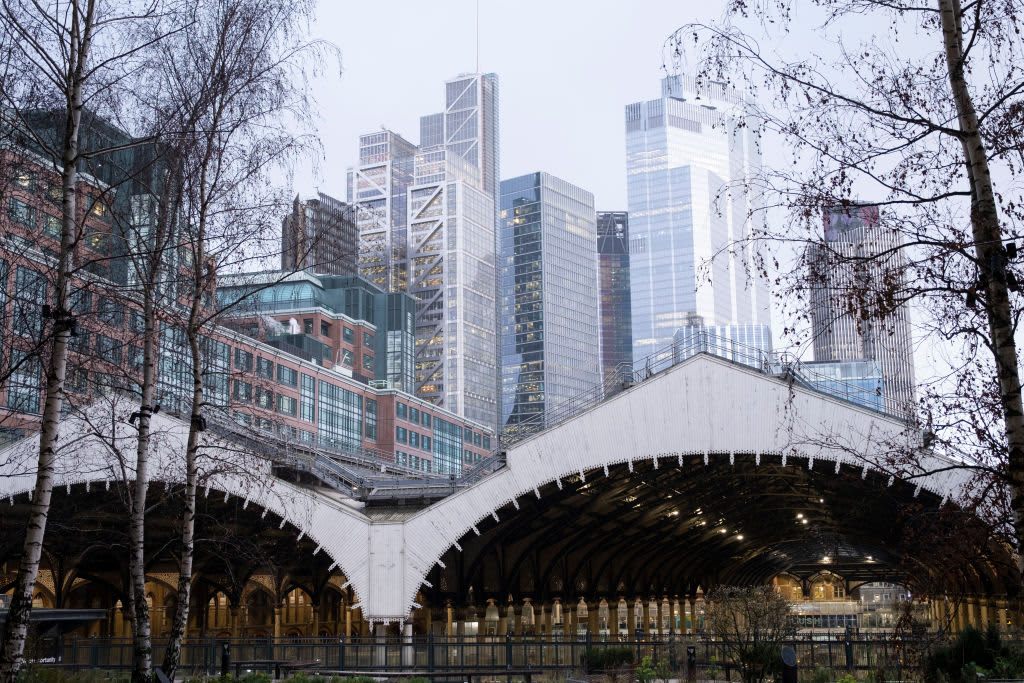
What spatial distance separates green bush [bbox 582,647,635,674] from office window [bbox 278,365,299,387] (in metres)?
69.7

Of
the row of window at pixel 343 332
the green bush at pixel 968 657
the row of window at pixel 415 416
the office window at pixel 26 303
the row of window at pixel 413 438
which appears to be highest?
the row of window at pixel 343 332

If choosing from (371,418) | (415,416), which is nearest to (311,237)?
(371,418)

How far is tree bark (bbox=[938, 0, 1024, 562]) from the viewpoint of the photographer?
1084 cm

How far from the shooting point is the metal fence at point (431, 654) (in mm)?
32500

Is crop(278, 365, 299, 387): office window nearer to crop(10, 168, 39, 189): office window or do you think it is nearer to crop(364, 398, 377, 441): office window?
crop(364, 398, 377, 441): office window

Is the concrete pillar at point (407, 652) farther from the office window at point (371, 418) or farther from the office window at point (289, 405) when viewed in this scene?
the office window at point (371, 418)

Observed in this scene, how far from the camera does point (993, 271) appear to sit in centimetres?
1095

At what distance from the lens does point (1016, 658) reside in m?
22.5

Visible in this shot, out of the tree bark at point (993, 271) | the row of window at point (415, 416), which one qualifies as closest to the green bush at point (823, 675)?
the tree bark at point (993, 271)

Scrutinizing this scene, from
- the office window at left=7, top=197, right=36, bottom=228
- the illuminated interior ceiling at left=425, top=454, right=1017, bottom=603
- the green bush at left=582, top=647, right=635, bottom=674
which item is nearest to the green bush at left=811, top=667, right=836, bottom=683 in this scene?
the illuminated interior ceiling at left=425, top=454, right=1017, bottom=603

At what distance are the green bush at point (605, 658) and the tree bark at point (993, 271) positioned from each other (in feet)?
71.8

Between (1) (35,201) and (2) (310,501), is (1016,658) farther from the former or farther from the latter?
(2) (310,501)

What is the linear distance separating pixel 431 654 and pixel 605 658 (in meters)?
6.85

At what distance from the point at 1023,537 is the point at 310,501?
32455mm
